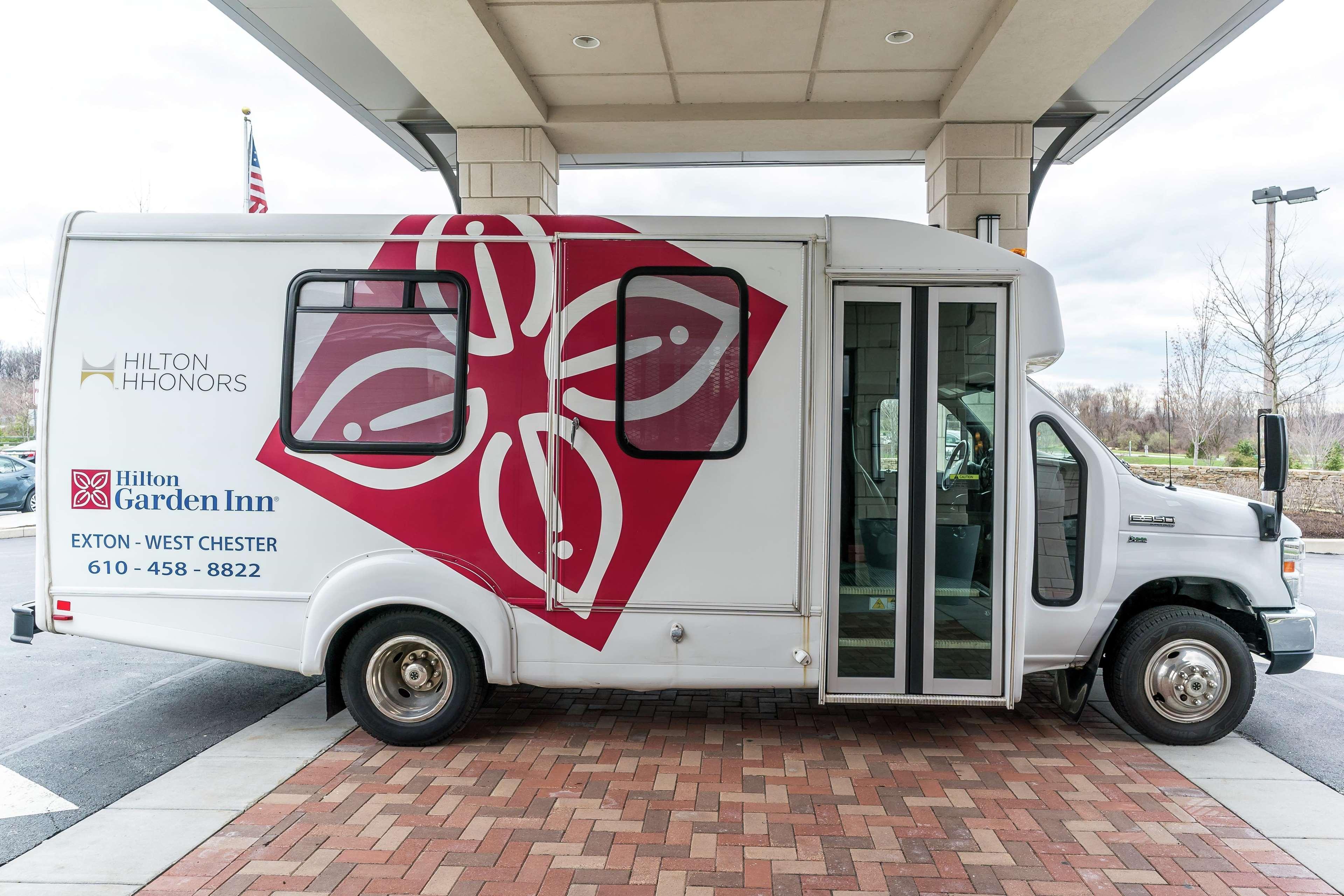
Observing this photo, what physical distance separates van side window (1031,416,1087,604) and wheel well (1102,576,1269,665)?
393mm

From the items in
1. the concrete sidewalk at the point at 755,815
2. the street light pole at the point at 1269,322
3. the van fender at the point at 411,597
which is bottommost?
the concrete sidewalk at the point at 755,815

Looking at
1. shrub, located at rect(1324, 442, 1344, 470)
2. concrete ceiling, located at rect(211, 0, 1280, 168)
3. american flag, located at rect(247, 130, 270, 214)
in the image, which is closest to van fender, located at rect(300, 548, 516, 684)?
concrete ceiling, located at rect(211, 0, 1280, 168)

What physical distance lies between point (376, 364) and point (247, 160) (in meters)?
4.73

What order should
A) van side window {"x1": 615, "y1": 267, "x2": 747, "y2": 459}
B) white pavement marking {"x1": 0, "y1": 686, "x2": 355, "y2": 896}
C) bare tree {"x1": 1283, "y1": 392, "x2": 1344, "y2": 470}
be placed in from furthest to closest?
bare tree {"x1": 1283, "y1": 392, "x2": 1344, "y2": 470}, van side window {"x1": 615, "y1": 267, "x2": 747, "y2": 459}, white pavement marking {"x1": 0, "y1": 686, "x2": 355, "y2": 896}

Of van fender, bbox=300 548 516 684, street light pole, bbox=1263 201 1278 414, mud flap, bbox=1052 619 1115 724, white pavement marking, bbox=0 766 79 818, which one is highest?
street light pole, bbox=1263 201 1278 414

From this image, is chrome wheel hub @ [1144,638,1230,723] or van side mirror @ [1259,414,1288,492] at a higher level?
van side mirror @ [1259,414,1288,492]

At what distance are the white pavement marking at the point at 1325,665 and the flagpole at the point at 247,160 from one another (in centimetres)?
929

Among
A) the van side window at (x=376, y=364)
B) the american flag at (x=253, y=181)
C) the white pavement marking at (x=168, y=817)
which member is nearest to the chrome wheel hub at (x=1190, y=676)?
the van side window at (x=376, y=364)

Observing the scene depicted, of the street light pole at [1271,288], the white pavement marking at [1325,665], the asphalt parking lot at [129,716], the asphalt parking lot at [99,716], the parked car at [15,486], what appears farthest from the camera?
the parked car at [15,486]

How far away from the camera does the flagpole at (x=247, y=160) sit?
24.4ft

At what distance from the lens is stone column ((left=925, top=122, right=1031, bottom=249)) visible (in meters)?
7.38

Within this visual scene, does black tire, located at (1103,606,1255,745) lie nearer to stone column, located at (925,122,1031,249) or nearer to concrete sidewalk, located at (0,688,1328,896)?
concrete sidewalk, located at (0,688,1328,896)

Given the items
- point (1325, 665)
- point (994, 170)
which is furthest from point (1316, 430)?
point (994, 170)

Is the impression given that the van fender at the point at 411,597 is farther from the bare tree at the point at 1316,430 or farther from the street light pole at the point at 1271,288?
the bare tree at the point at 1316,430
